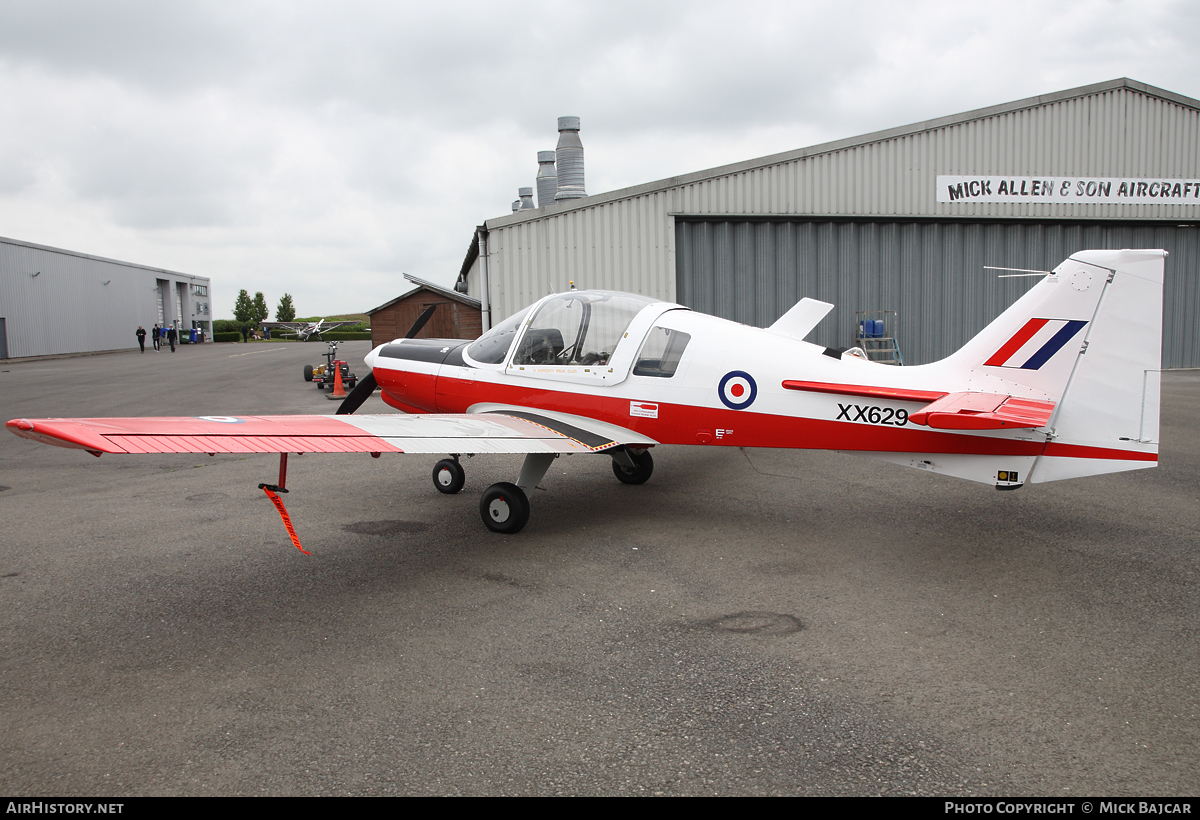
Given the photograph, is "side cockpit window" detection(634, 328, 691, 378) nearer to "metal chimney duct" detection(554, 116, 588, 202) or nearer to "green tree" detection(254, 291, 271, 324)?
"metal chimney duct" detection(554, 116, 588, 202)

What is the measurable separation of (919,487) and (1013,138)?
12.9 metres

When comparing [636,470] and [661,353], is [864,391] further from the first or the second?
[636,470]

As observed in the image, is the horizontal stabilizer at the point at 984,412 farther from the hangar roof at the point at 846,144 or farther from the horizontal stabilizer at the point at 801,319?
the hangar roof at the point at 846,144

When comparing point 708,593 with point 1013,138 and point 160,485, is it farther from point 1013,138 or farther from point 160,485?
point 1013,138

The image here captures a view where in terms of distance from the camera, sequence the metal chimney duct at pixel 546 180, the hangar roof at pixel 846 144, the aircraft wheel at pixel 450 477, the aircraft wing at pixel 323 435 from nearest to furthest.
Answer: the aircraft wing at pixel 323 435
the aircraft wheel at pixel 450 477
the hangar roof at pixel 846 144
the metal chimney duct at pixel 546 180

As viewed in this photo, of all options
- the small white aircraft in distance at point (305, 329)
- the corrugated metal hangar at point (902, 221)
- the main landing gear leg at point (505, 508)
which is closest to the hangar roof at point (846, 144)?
the corrugated metal hangar at point (902, 221)

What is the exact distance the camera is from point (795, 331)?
7.76m

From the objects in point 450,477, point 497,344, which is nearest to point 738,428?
point 497,344

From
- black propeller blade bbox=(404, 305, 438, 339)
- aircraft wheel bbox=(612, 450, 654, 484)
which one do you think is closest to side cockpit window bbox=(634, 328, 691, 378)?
aircraft wheel bbox=(612, 450, 654, 484)

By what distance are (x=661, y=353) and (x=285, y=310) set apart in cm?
11787

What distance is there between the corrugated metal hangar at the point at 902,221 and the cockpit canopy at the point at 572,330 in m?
7.70

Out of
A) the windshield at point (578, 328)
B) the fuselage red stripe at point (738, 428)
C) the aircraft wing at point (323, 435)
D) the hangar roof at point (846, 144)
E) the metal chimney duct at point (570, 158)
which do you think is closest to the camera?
the aircraft wing at point (323, 435)

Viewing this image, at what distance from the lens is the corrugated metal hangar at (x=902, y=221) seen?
14922 mm

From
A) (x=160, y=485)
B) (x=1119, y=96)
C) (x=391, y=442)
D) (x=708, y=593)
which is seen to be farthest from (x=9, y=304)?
(x=1119, y=96)
